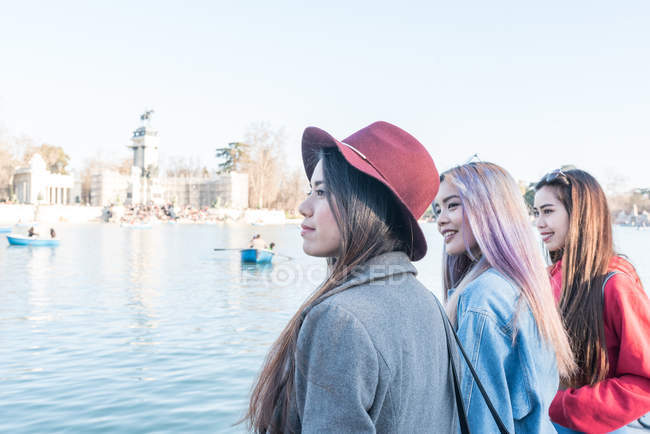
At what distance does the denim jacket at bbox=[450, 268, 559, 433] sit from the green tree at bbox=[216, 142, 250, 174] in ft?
285

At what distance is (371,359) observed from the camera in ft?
3.58

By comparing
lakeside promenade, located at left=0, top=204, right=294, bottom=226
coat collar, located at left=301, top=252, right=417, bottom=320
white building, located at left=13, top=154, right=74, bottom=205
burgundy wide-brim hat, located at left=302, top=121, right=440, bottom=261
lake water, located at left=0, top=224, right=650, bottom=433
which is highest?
white building, located at left=13, top=154, right=74, bottom=205

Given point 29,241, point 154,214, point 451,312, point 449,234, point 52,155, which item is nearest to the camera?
point 451,312

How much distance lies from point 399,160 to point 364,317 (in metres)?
0.44

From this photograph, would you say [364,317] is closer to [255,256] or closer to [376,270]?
[376,270]

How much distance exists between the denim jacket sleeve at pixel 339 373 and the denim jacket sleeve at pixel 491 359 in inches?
27.8

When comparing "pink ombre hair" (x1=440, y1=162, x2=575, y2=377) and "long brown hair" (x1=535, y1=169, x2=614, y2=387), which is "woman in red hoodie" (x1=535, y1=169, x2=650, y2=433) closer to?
"long brown hair" (x1=535, y1=169, x2=614, y2=387)

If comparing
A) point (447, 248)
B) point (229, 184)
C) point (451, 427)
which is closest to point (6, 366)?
point (447, 248)

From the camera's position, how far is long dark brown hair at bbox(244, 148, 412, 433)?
1.26 m

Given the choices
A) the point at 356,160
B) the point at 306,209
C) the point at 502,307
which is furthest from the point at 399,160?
the point at 502,307

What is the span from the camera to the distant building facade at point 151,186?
70.0 m

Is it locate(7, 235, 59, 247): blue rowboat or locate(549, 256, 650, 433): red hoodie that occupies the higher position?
locate(549, 256, 650, 433): red hoodie

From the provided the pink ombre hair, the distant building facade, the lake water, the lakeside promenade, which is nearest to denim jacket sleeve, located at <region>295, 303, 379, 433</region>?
the pink ombre hair

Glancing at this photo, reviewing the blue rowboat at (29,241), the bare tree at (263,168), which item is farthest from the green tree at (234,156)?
the blue rowboat at (29,241)
